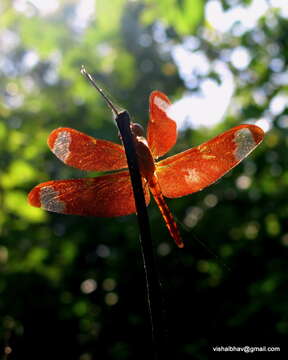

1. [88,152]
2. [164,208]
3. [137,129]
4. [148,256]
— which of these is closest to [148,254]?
[148,256]

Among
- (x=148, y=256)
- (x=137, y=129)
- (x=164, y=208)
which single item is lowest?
(x=148, y=256)

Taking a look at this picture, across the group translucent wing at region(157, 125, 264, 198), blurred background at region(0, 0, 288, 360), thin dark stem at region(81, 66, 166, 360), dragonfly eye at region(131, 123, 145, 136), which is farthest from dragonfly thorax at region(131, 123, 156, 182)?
blurred background at region(0, 0, 288, 360)

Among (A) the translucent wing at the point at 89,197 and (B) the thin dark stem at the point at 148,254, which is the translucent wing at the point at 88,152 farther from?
(B) the thin dark stem at the point at 148,254

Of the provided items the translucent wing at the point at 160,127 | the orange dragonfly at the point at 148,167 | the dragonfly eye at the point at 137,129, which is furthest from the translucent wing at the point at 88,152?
the dragonfly eye at the point at 137,129

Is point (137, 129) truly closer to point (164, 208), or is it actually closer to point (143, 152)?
point (143, 152)

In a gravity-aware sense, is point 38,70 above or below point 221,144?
above

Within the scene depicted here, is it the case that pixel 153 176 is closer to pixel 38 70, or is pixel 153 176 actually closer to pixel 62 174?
pixel 62 174

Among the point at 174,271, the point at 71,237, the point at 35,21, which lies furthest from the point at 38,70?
the point at 174,271

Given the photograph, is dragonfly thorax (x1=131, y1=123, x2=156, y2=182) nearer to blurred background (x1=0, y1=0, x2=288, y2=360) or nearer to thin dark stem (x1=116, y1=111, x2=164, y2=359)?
thin dark stem (x1=116, y1=111, x2=164, y2=359)
